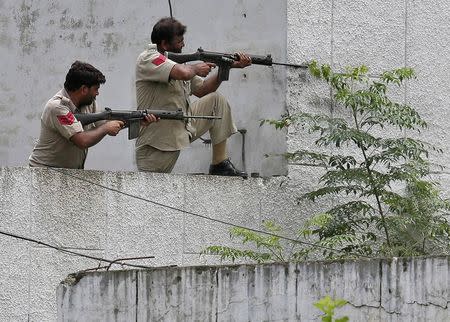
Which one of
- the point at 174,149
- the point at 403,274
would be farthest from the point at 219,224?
the point at 403,274

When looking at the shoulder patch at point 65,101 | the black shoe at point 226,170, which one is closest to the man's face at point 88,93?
the shoulder patch at point 65,101

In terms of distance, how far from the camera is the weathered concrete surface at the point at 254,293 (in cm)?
794

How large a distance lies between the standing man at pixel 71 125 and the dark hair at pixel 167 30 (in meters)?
0.59

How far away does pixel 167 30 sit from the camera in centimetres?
1064

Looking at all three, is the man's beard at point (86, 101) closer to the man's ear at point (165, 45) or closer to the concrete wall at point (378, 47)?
the man's ear at point (165, 45)

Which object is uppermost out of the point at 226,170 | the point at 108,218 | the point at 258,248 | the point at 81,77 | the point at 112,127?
the point at 81,77

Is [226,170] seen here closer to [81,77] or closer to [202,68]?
[202,68]

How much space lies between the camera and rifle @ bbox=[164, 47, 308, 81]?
10695 millimetres

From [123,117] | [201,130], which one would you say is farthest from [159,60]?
[201,130]

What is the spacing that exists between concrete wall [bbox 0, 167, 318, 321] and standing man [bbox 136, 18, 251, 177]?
285mm

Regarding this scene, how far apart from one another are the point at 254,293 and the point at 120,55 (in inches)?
180

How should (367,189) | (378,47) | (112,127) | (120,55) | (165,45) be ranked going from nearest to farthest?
1. (112,127)
2. (165,45)
3. (367,189)
4. (378,47)
5. (120,55)

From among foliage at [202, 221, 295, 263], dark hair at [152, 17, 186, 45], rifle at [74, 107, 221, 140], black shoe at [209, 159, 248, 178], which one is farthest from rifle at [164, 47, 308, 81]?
foliage at [202, 221, 295, 263]

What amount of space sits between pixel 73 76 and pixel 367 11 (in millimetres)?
2779
